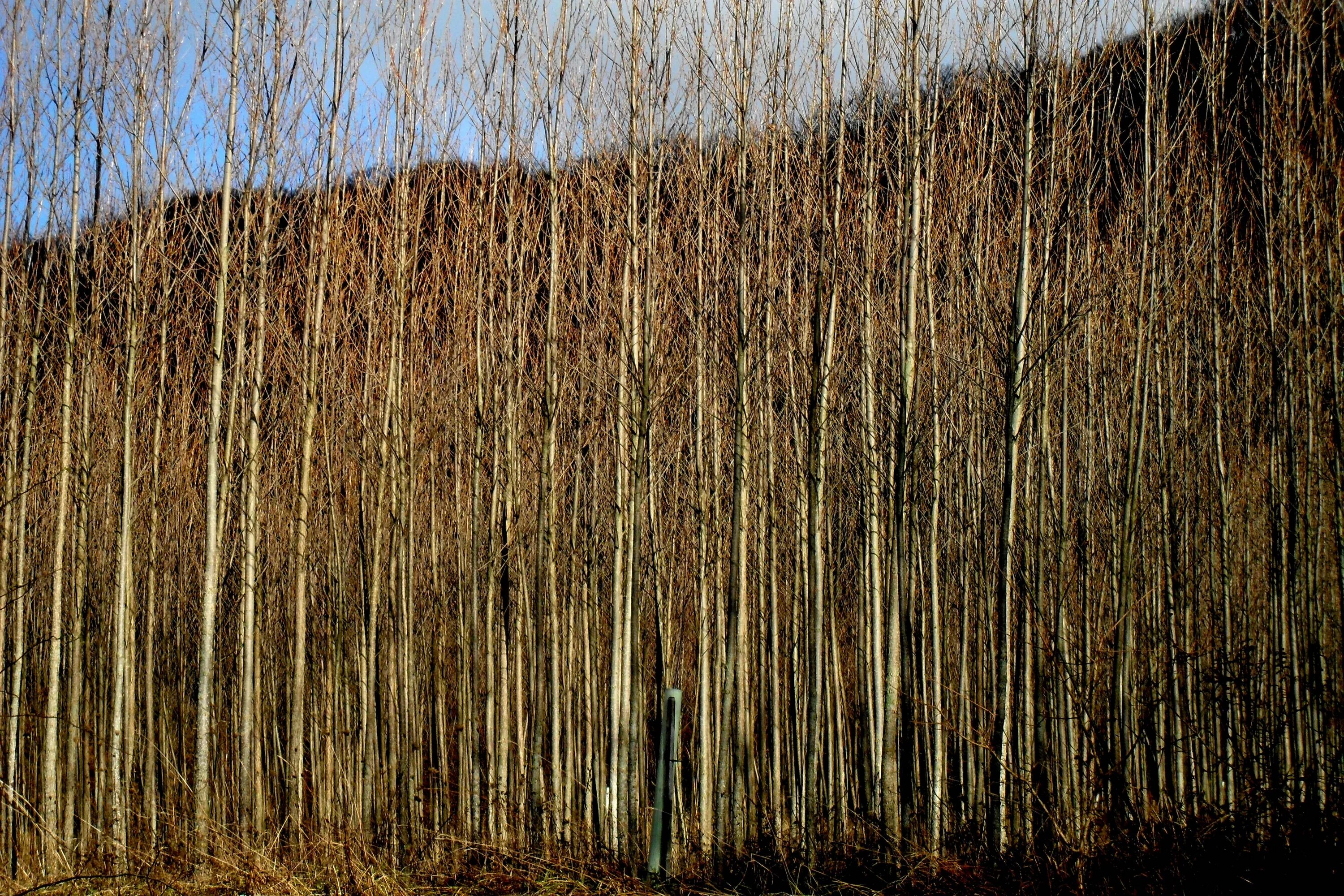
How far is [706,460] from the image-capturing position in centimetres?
695

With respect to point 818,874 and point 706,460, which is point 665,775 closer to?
point 818,874

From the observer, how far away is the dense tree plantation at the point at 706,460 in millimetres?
5312

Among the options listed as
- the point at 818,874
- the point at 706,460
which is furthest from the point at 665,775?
the point at 706,460

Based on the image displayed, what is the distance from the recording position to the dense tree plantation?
5.31m

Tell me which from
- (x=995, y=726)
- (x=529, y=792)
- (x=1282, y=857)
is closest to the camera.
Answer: (x=1282, y=857)

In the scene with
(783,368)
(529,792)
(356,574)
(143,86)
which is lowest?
(529,792)

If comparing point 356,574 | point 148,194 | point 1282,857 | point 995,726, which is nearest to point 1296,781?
point 1282,857

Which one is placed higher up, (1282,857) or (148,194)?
(148,194)

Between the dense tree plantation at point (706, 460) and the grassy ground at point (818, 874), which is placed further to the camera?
the dense tree plantation at point (706, 460)

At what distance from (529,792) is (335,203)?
4312 millimetres

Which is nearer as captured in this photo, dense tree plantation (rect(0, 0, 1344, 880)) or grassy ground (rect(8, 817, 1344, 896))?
grassy ground (rect(8, 817, 1344, 896))

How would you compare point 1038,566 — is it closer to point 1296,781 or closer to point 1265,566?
point 1296,781

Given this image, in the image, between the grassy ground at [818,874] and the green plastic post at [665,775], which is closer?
the grassy ground at [818,874]

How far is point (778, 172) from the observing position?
23.4 feet
